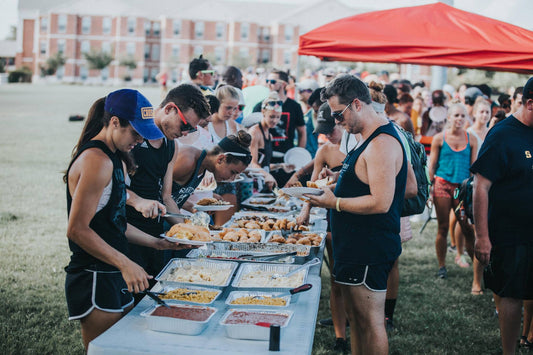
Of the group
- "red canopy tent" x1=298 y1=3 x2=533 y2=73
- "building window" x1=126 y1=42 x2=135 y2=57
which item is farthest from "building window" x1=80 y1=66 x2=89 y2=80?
"red canopy tent" x1=298 y1=3 x2=533 y2=73

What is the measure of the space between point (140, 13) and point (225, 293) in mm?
68508

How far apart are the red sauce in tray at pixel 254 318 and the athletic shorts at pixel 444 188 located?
13.1 ft

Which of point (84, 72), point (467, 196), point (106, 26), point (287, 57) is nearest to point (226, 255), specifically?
point (467, 196)

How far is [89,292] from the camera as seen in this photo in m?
2.34

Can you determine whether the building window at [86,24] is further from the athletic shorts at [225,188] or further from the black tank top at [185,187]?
the black tank top at [185,187]

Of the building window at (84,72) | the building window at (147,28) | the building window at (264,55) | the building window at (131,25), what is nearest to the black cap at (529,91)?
the building window at (264,55)

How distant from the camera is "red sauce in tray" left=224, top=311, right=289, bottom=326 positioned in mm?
2141

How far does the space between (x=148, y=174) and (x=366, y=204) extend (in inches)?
47.5

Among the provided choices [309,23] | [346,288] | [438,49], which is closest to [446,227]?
[438,49]

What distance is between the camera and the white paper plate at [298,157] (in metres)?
5.65

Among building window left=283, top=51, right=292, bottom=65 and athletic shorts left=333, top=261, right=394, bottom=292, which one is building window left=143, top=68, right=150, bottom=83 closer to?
building window left=283, top=51, right=292, bottom=65

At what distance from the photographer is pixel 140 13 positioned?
6625 centimetres

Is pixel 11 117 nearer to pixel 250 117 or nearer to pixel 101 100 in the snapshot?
pixel 250 117

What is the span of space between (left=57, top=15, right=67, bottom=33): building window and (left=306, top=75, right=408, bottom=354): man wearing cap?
7056cm
